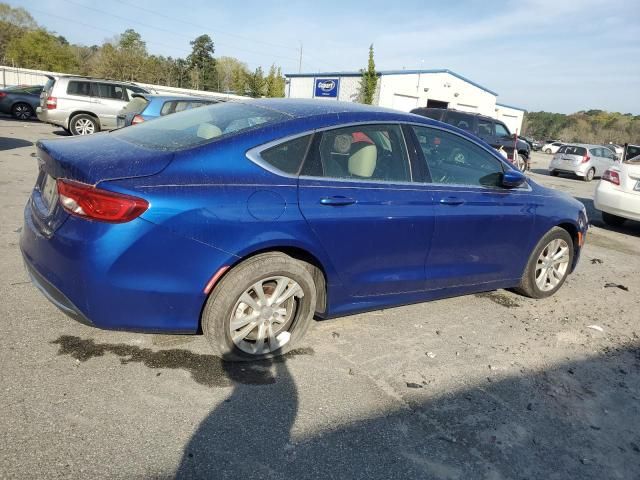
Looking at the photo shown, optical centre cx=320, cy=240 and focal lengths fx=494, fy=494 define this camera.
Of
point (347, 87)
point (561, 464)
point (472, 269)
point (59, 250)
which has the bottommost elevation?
point (561, 464)

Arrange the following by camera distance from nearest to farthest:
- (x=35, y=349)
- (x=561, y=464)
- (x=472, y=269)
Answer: (x=561, y=464)
(x=35, y=349)
(x=472, y=269)

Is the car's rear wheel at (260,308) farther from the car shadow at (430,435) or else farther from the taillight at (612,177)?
the taillight at (612,177)

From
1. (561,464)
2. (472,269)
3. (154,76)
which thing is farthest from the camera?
(154,76)

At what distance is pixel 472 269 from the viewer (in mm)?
4129

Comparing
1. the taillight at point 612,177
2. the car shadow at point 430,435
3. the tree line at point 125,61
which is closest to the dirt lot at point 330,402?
the car shadow at point 430,435

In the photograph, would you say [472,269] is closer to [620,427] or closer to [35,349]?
[620,427]

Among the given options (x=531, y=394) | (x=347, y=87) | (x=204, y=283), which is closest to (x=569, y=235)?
(x=531, y=394)

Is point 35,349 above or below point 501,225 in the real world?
below

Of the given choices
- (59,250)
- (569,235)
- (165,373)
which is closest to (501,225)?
(569,235)

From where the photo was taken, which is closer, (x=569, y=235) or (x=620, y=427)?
(x=620, y=427)

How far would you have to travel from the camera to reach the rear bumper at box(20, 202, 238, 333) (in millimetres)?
2559

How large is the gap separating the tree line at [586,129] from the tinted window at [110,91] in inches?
2619

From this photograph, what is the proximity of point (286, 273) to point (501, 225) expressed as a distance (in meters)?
2.12

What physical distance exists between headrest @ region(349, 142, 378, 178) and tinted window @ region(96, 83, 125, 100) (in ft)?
45.1
